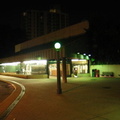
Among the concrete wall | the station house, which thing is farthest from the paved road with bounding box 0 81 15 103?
the concrete wall

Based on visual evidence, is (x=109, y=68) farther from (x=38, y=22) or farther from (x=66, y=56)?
(x=38, y=22)

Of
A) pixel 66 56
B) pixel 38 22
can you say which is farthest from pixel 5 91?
→ pixel 38 22

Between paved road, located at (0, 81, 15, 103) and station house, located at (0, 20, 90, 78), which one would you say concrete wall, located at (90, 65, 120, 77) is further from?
paved road, located at (0, 81, 15, 103)

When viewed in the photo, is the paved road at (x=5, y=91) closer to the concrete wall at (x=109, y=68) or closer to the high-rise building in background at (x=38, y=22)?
the concrete wall at (x=109, y=68)

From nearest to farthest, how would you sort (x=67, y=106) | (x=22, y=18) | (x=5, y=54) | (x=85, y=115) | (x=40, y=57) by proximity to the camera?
(x=85, y=115), (x=67, y=106), (x=40, y=57), (x=5, y=54), (x=22, y=18)

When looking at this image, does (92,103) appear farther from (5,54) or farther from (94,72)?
(5,54)

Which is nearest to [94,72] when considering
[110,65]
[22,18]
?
[110,65]

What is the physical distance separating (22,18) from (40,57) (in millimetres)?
103941

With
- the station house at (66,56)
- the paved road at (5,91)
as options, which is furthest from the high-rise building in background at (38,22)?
the paved road at (5,91)

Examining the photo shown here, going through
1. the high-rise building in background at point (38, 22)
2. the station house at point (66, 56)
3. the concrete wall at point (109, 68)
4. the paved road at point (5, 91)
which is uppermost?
the high-rise building in background at point (38, 22)

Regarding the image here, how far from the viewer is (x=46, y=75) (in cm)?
2742

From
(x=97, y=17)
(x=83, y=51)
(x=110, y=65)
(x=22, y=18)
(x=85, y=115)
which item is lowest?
(x=85, y=115)

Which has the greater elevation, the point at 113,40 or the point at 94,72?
the point at 113,40

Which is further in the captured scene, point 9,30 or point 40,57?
point 9,30
